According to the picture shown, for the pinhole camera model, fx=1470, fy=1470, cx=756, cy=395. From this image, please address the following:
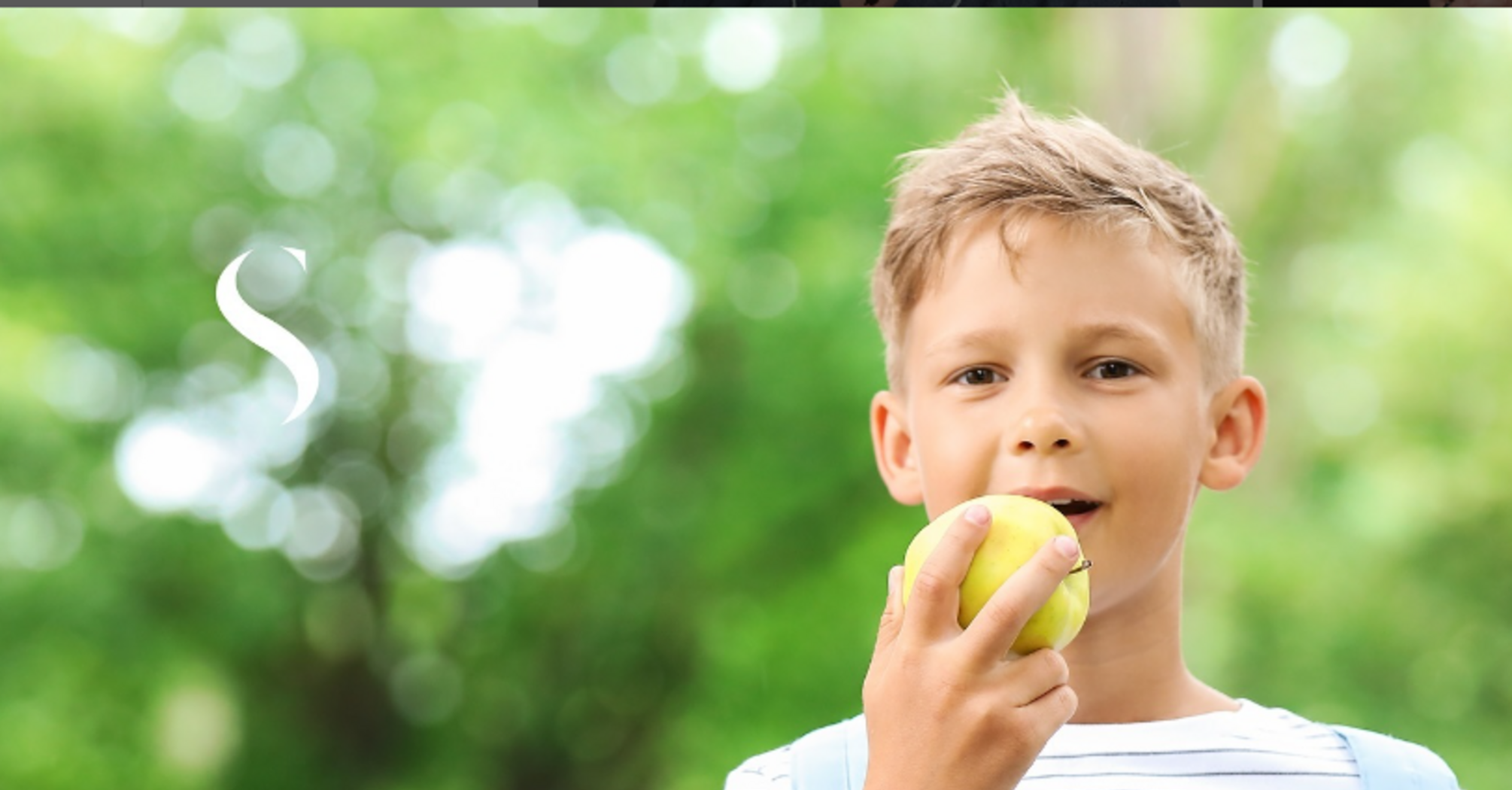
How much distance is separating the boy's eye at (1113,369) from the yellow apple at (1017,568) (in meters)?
0.17

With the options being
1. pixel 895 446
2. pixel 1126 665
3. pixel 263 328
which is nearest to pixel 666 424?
pixel 263 328

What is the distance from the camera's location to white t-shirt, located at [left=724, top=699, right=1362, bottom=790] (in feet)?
3.65

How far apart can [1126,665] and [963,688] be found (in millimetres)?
320

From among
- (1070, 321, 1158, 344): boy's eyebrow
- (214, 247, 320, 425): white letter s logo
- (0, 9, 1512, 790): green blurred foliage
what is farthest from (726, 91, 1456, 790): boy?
(214, 247, 320, 425): white letter s logo

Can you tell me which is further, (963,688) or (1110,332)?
(1110,332)

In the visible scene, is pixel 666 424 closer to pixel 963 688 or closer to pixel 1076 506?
pixel 1076 506

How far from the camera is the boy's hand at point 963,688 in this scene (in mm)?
891

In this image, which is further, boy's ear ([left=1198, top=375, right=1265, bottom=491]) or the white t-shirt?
boy's ear ([left=1198, top=375, right=1265, bottom=491])

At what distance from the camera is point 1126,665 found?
46.0 inches

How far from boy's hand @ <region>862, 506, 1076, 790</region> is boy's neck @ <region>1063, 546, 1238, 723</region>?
239 mm

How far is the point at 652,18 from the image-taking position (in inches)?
223

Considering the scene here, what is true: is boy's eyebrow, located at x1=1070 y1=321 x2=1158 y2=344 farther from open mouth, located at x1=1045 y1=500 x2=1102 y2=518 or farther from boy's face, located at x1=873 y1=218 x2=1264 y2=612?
open mouth, located at x1=1045 y1=500 x2=1102 y2=518

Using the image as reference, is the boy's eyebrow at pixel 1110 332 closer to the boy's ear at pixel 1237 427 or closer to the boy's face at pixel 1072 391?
the boy's face at pixel 1072 391

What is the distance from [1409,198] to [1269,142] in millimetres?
709
